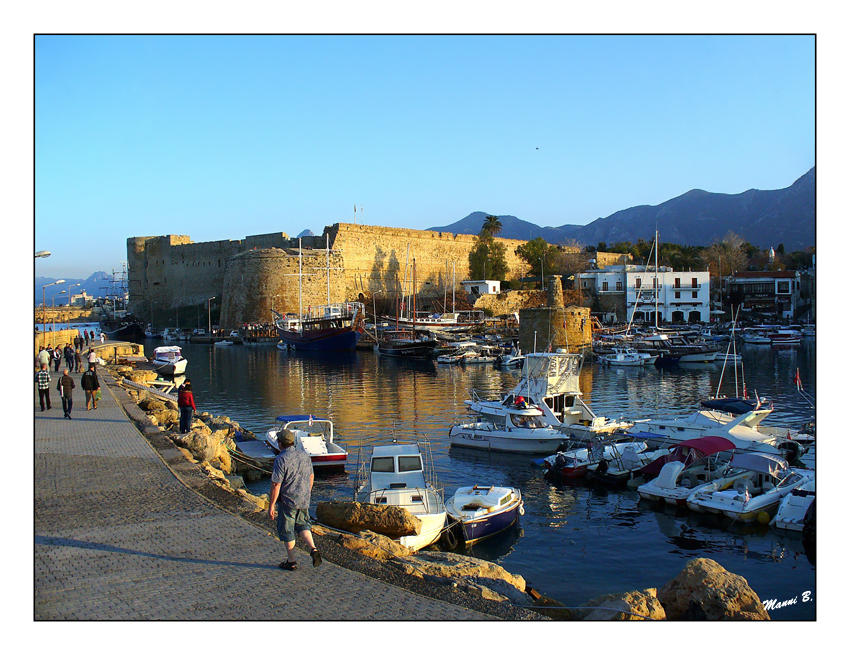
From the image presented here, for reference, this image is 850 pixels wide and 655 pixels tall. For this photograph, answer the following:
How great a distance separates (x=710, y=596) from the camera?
5996mm

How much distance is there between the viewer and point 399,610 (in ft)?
14.3

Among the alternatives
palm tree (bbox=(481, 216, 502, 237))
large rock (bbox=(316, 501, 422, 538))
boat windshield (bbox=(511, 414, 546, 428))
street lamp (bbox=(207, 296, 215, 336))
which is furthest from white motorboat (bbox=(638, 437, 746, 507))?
palm tree (bbox=(481, 216, 502, 237))

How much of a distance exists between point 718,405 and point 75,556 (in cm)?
1553

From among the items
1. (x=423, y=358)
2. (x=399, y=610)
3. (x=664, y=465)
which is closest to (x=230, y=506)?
(x=399, y=610)

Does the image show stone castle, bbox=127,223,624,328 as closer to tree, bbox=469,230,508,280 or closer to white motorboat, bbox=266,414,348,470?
tree, bbox=469,230,508,280

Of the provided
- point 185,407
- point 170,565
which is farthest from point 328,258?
point 170,565

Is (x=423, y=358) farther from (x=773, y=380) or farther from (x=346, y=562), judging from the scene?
(x=346, y=562)

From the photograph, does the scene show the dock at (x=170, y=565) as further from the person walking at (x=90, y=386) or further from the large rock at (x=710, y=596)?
the person walking at (x=90, y=386)

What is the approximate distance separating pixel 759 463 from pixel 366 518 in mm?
6862

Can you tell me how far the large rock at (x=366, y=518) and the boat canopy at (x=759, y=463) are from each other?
605cm

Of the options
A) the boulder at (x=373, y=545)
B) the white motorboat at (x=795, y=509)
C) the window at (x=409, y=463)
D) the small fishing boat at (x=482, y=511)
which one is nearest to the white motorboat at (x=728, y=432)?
the white motorboat at (x=795, y=509)

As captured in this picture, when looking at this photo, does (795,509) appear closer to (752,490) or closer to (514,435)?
(752,490)

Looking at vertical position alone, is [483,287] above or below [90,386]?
above

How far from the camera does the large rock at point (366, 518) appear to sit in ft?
23.5
